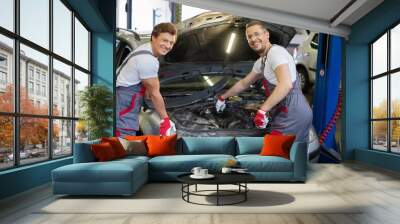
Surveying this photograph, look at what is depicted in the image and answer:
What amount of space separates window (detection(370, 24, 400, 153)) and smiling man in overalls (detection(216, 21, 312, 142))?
1.47 m

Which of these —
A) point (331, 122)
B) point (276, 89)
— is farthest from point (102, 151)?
point (331, 122)

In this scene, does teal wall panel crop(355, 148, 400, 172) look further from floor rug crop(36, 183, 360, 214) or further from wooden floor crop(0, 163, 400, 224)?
floor rug crop(36, 183, 360, 214)

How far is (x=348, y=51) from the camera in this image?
8.80m

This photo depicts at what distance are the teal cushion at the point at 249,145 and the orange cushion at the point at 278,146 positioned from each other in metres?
0.31

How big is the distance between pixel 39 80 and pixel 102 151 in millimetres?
1400

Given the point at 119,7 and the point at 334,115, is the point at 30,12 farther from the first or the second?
the point at 334,115

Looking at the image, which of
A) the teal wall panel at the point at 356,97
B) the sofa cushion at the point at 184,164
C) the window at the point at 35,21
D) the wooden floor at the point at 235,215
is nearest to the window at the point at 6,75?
the window at the point at 35,21

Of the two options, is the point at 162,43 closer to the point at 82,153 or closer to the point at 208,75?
the point at 208,75

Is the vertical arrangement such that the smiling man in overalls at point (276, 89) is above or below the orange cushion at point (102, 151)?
above

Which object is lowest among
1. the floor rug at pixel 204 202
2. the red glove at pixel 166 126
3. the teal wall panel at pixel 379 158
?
the floor rug at pixel 204 202

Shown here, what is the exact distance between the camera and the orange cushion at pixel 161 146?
21.2 feet

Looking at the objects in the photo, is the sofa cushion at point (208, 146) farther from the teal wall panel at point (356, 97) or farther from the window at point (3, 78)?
the teal wall panel at point (356, 97)

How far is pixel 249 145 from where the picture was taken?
22.0 ft

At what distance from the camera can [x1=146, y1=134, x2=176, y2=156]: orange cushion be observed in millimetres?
6461
